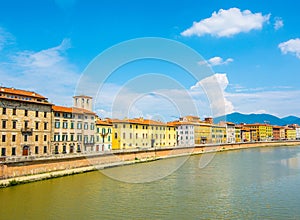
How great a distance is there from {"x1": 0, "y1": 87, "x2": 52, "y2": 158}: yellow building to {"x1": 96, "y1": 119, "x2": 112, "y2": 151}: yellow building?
1126 centimetres

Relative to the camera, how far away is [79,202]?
18797 mm

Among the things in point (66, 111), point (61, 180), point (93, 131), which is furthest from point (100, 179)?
point (93, 131)

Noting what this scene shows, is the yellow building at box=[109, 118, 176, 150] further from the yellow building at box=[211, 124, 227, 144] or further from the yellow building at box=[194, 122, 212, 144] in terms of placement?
the yellow building at box=[211, 124, 227, 144]

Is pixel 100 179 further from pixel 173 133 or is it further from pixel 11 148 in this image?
pixel 173 133

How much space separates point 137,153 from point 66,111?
1213cm

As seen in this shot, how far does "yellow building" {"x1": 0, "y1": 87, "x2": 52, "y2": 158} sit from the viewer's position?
102ft

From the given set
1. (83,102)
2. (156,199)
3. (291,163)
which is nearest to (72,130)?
(83,102)

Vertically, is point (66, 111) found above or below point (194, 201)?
above

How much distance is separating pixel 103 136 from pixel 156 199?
29806mm

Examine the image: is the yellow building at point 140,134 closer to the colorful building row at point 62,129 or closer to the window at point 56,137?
the colorful building row at point 62,129

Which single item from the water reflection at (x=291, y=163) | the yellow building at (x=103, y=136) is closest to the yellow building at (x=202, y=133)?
the yellow building at (x=103, y=136)

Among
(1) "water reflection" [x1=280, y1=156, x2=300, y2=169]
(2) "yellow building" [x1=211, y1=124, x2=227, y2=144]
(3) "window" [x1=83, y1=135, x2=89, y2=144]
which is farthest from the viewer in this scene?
(2) "yellow building" [x1=211, y1=124, x2=227, y2=144]

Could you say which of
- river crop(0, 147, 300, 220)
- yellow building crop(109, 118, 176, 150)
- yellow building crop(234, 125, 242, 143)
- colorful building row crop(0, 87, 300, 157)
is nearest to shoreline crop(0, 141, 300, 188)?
river crop(0, 147, 300, 220)

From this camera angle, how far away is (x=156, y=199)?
19547 mm
